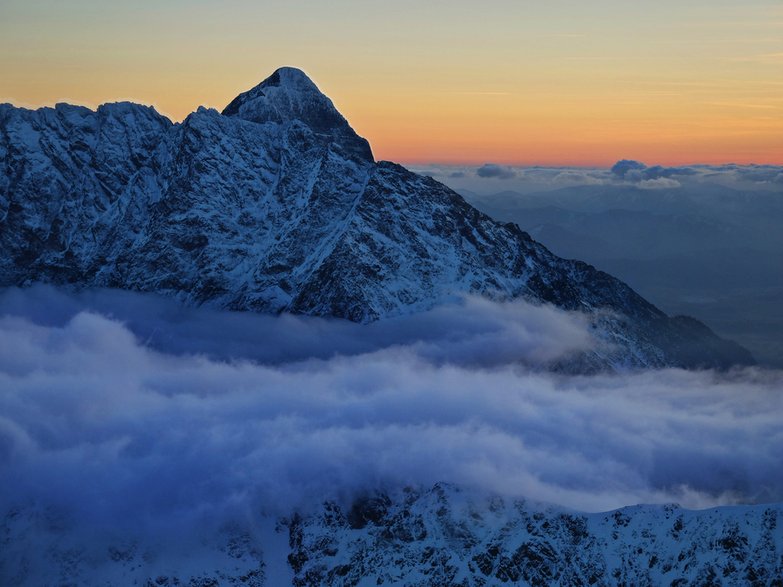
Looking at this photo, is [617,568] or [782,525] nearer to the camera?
[782,525]

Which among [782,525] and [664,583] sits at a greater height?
[782,525]

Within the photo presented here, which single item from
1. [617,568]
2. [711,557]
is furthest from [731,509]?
[617,568]

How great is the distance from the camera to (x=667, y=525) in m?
200

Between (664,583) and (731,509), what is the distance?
66.8 feet

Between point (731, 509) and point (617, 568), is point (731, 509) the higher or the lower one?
the higher one

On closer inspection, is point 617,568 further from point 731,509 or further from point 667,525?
point 731,509

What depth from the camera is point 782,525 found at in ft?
602

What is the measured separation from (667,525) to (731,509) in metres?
13.6

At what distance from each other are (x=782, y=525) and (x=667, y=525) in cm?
2417

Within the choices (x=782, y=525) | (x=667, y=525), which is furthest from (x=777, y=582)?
(x=667, y=525)

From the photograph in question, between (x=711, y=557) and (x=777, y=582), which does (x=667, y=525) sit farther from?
(x=777, y=582)

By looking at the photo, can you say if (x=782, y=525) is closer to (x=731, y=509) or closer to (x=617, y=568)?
(x=731, y=509)

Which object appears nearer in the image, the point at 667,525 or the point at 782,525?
the point at 782,525

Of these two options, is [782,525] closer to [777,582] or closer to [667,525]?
[777,582]
